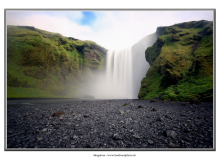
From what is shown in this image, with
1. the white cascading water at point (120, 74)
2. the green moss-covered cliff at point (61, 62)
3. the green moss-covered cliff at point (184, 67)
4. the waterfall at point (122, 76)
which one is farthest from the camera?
the white cascading water at point (120, 74)

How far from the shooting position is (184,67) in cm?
1252

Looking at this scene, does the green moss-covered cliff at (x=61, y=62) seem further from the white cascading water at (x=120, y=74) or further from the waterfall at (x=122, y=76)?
the white cascading water at (x=120, y=74)

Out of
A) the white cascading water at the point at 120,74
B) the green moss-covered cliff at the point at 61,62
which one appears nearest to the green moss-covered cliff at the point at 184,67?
the white cascading water at the point at 120,74

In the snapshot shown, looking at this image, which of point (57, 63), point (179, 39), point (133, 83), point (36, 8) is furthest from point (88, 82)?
point (36, 8)

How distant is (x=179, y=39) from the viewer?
16844 millimetres

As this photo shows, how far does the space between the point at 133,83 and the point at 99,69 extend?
67.6ft

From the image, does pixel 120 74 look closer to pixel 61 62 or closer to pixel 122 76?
pixel 122 76

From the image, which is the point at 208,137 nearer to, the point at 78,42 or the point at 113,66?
the point at 113,66

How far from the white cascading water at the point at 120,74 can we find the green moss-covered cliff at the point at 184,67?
75.8 feet

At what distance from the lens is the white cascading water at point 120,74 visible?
43.6 m

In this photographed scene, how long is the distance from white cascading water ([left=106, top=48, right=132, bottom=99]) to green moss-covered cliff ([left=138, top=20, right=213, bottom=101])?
75.8 ft

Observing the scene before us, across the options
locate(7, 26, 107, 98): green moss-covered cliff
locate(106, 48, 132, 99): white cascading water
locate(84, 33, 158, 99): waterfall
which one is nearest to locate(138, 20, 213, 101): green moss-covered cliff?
locate(84, 33, 158, 99): waterfall

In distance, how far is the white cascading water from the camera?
43.6m

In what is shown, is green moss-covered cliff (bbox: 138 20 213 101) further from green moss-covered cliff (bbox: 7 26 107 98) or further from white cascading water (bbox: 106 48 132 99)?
green moss-covered cliff (bbox: 7 26 107 98)
